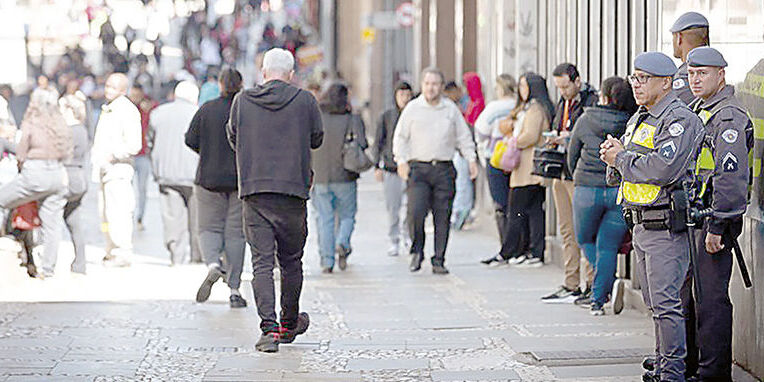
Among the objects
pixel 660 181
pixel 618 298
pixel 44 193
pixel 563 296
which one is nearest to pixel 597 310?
pixel 618 298

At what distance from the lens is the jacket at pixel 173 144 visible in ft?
47.7

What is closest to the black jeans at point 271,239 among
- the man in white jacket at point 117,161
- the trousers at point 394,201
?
the man in white jacket at point 117,161

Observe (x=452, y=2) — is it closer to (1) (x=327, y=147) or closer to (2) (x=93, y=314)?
(1) (x=327, y=147)

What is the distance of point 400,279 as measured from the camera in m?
13.7

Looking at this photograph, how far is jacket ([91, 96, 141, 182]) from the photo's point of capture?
46.4 ft

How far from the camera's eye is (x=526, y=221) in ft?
47.8

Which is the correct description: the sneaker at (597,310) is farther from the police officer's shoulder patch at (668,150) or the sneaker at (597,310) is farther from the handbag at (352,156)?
the police officer's shoulder patch at (668,150)

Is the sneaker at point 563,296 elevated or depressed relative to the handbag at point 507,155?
depressed

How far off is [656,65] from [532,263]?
22.7ft

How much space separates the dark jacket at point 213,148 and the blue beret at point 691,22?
4061 mm

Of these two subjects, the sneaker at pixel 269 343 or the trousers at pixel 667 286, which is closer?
A: the trousers at pixel 667 286

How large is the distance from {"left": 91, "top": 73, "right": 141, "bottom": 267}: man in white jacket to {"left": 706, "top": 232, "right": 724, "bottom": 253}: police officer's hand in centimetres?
748

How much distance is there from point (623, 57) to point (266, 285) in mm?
4277

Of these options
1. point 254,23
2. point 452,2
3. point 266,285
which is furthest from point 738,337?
point 254,23
